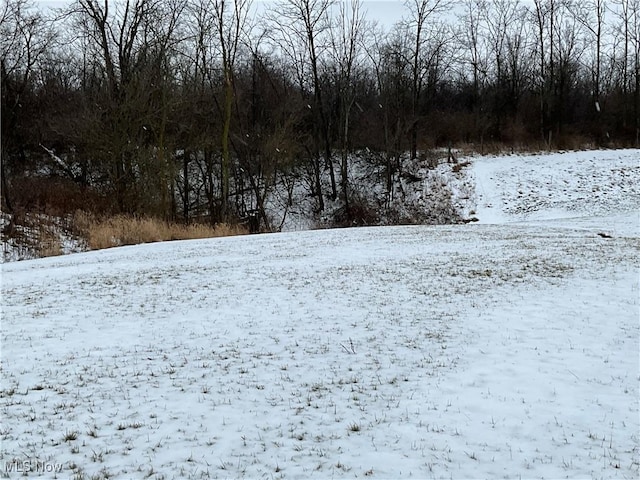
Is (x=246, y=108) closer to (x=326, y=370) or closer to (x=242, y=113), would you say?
(x=242, y=113)

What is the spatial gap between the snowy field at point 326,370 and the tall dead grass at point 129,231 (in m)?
7.26

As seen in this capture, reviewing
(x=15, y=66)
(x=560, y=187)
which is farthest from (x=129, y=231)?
(x=560, y=187)

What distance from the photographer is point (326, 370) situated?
6125 mm

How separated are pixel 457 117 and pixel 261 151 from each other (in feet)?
60.1

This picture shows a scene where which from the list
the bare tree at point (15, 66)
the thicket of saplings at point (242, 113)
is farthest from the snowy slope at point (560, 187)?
the bare tree at point (15, 66)

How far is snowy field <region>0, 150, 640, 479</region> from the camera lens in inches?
167

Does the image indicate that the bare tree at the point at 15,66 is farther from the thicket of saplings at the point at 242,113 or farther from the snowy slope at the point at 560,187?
the snowy slope at the point at 560,187

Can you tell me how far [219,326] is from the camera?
7.87 meters

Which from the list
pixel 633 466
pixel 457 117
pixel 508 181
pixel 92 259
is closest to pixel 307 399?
pixel 633 466

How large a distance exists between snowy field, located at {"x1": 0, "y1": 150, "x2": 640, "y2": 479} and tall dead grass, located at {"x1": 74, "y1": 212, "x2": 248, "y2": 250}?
726 centimetres

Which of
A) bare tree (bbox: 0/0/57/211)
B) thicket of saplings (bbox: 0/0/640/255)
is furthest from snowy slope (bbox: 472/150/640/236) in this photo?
bare tree (bbox: 0/0/57/211)

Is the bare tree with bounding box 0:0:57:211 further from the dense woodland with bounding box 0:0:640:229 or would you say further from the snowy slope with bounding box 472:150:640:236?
the snowy slope with bounding box 472:150:640:236

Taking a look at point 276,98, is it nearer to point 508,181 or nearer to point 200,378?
point 508,181

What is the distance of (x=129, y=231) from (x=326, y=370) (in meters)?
16.5
